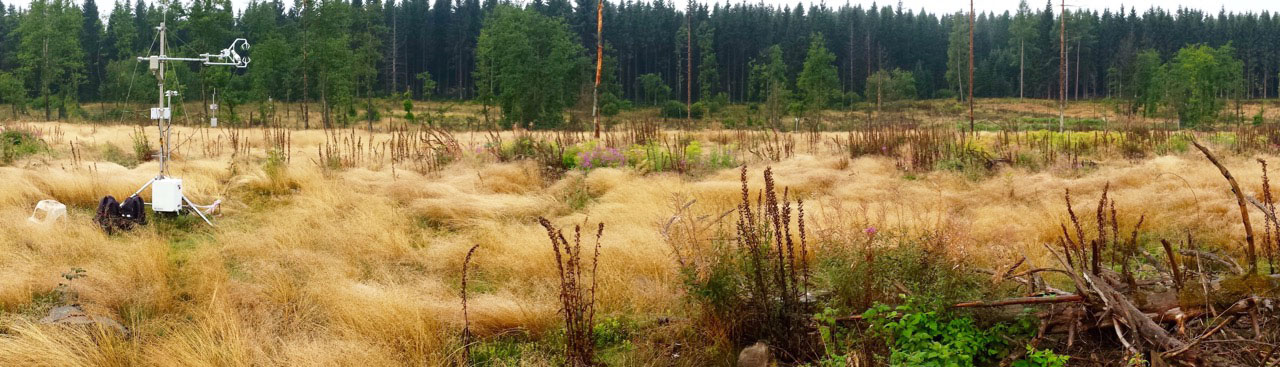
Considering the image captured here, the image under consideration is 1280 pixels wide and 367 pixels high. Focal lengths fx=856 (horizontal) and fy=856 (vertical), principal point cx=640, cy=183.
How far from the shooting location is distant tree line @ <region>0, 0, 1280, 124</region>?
151 feet

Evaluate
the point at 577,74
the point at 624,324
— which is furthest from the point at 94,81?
the point at 624,324

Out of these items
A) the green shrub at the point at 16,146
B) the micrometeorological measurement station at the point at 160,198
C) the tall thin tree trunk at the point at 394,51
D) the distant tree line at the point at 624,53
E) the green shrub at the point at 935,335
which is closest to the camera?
the green shrub at the point at 935,335

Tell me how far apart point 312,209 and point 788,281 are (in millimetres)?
4475

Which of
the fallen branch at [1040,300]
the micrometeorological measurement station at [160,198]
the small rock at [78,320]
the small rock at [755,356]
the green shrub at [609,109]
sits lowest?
the small rock at [755,356]

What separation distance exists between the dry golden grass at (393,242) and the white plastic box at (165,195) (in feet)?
0.67

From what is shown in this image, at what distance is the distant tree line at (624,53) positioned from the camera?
4594 centimetres

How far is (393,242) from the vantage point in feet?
19.6

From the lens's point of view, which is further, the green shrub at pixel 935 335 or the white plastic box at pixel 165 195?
the white plastic box at pixel 165 195

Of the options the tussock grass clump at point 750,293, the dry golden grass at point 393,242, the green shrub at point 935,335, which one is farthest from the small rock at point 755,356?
the dry golden grass at point 393,242

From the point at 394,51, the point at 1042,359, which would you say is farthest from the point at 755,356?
the point at 394,51

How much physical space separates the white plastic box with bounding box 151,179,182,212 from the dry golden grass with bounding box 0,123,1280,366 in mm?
204

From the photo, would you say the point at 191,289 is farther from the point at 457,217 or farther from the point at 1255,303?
the point at 1255,303

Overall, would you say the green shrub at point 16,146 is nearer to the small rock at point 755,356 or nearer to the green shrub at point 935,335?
the small rock at point 755,356

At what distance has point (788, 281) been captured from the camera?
174 inches
